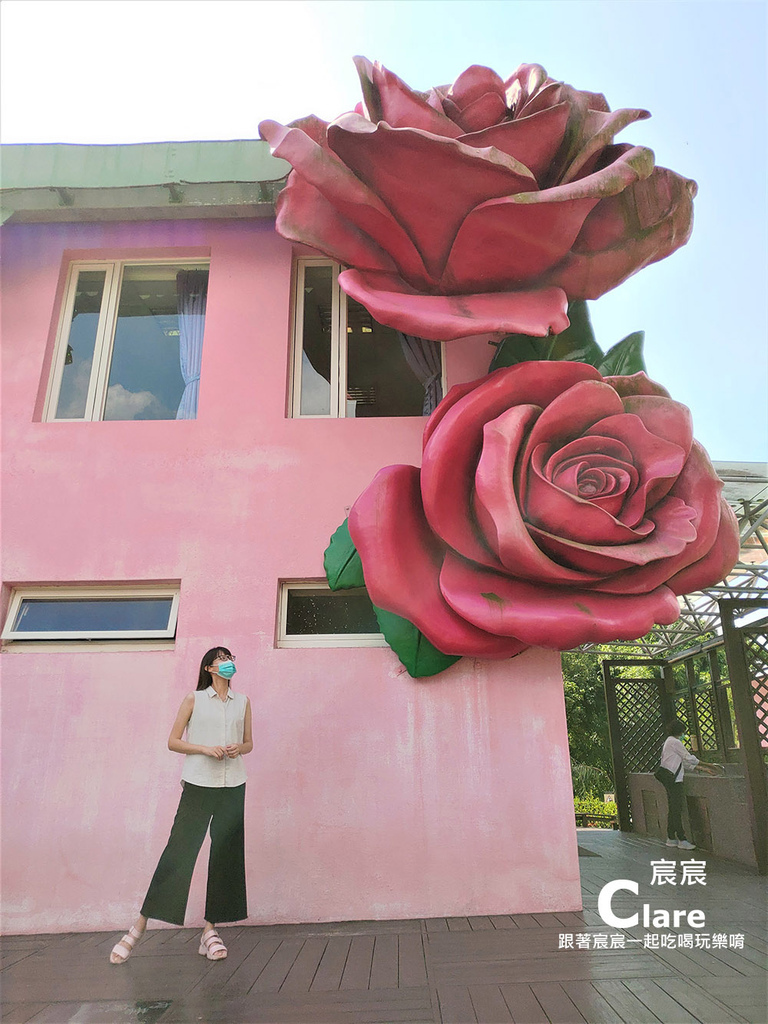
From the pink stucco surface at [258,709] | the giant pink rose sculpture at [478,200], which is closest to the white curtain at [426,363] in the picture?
the pink stucco surface at [258,709]

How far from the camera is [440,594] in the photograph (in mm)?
3324

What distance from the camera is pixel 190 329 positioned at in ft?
14.7

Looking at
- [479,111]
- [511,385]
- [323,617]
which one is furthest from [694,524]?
[479,111]

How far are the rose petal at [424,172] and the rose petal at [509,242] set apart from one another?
8 centimetres

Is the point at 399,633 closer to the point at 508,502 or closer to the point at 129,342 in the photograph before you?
the point at 508,502

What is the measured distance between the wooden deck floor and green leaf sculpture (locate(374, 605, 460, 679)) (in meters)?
1.16

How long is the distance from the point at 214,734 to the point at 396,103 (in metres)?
2.91

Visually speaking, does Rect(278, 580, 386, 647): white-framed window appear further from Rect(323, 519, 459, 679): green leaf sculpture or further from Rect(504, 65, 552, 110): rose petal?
Rect(504, 65, 552, 110): rose petal

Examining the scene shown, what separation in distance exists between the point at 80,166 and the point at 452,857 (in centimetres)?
446

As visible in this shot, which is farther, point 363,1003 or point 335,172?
point 335,172

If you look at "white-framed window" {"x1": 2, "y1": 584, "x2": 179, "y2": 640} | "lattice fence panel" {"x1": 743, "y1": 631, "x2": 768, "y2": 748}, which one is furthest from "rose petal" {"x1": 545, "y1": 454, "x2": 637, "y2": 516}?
"lattice fence panel" {"x1": 743, "y1": 631, "x2": 768, "y2": 748}

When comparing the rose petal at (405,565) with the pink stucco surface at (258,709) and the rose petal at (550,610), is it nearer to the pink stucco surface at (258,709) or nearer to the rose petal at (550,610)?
the rose petal at (550,610)

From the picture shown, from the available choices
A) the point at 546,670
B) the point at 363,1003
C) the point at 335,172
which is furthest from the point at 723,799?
the point at 335,172

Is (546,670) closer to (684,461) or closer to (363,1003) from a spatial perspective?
(684,461)
